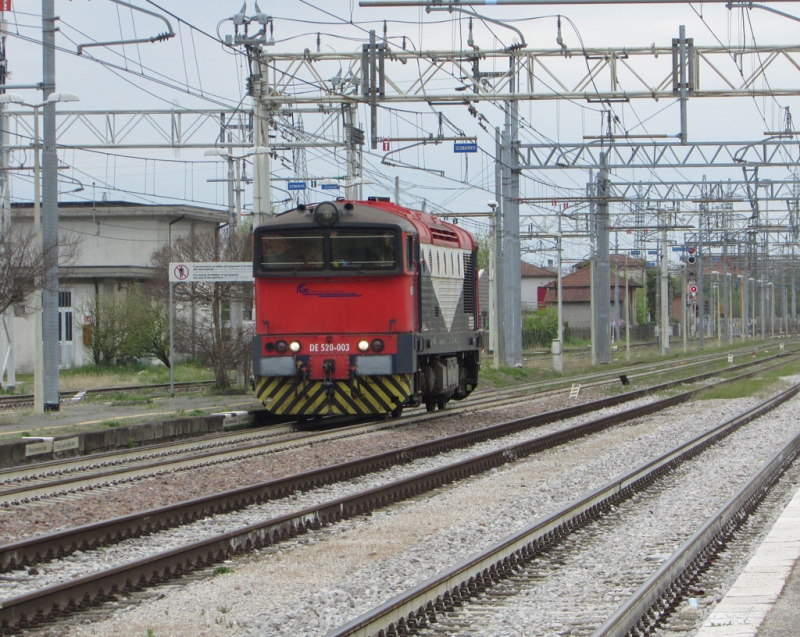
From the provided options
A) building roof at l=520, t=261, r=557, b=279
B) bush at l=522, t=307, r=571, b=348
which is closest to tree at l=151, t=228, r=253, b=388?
bush at l=522, t=307, r=571, b=348

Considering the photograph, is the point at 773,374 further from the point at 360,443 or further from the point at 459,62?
the point at 360,443

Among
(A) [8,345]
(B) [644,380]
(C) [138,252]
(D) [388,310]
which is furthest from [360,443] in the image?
(C) [138,252]

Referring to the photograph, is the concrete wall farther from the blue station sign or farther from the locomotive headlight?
the blue station sign

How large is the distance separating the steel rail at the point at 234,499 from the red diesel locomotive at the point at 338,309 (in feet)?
6.60

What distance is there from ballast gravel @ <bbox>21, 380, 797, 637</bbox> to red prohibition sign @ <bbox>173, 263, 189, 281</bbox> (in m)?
10.6

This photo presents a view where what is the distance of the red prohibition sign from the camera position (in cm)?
2286

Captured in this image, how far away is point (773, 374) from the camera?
3881 centimetres

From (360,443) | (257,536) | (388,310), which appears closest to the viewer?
(257,536)

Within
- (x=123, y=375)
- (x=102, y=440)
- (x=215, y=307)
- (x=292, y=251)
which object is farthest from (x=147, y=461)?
(x=123, y=375)

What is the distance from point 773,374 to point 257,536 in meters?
33.0

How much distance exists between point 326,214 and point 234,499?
7803 mm

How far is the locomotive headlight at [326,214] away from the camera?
58.7 feet

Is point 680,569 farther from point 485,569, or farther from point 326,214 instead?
point 326,214

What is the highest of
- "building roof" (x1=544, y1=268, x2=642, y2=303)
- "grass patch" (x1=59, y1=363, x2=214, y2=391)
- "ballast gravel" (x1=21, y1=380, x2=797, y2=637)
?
"building roof" (x1=544, y1=268, x2=642, y2=303)
